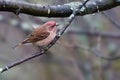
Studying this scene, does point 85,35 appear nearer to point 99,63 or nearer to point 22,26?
point 99,63

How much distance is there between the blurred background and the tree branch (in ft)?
9.70

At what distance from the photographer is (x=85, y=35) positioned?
260 inches

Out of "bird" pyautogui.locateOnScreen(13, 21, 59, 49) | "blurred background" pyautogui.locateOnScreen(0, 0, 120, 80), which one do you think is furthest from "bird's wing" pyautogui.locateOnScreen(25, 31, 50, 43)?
"blurred background" pyautogui.locateOnScreen(0, 0, 120, 80)

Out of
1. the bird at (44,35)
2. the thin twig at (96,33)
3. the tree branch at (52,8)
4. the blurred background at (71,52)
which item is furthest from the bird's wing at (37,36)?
the thin twig at (96,33)

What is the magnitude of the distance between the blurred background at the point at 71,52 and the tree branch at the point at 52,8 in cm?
296

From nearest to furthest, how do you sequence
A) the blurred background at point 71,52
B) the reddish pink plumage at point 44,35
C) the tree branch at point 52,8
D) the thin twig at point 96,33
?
the tree branch at point 52,8
the reddish pink plumage at point 44,35
the blurred background at point 71,52
the thin twig at point 96,33

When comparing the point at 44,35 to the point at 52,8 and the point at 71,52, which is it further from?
the point at 71,52

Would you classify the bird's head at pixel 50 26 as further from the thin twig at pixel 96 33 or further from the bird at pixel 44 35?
the thin twig at pixel 96 33

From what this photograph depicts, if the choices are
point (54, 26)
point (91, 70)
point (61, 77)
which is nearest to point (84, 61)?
point (91, 70)

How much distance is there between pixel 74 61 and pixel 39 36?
3658 millimetres

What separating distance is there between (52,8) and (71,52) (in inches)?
151

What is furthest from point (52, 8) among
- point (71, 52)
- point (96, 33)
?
point (71, 52)

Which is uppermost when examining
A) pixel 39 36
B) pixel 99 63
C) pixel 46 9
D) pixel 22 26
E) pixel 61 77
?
pixel 46 9

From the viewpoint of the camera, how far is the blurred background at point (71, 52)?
244 inches
